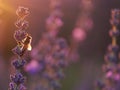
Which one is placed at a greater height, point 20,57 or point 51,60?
point 51,60

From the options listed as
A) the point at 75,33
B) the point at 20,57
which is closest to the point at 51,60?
the point at 20,57

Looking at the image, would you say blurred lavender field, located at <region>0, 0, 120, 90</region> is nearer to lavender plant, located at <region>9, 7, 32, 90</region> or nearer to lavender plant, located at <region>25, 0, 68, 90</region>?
lavender plant, located at <region>25, 0, 68, 90</region>

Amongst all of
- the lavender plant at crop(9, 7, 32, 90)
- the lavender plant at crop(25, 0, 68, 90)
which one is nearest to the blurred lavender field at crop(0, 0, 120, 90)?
the lavender plant at crop(25, 0, 68, 90)

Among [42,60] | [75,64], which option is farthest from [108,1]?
[42,60]

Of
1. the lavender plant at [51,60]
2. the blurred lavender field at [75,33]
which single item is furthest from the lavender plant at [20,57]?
the blurred lavender field at [75,33]

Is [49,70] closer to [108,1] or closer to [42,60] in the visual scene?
[42,60]

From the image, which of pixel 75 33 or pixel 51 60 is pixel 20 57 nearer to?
pixel 51 60
